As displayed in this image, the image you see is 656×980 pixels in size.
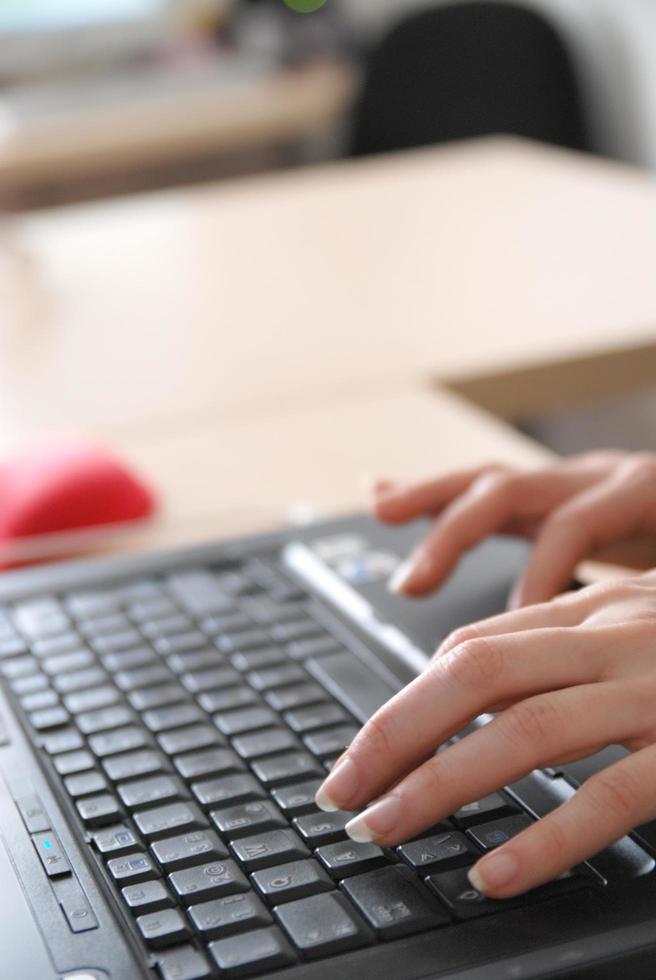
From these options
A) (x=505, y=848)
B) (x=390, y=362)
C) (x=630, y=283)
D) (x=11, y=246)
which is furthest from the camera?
(x=11, y=246)

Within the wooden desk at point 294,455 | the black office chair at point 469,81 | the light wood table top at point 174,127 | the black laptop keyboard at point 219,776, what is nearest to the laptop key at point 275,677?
the black laptop keyboard at point 219,776

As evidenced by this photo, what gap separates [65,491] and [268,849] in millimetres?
380

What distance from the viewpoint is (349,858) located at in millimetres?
436

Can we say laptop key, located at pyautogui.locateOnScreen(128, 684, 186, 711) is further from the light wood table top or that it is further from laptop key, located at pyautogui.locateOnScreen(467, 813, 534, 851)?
the light wood table top

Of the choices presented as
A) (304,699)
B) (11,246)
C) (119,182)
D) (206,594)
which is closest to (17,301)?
(11,246)

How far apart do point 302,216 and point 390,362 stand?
559 millimetres

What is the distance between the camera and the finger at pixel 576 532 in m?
0.63

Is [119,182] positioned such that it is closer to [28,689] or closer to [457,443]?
[457,443]

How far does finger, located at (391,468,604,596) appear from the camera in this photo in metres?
0.63

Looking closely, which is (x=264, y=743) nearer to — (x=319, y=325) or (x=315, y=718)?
(x=315, y=718)

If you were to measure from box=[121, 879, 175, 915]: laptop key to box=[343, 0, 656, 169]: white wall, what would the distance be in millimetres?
2505

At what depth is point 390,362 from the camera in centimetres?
105

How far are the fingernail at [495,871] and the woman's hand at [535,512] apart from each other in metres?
0.22

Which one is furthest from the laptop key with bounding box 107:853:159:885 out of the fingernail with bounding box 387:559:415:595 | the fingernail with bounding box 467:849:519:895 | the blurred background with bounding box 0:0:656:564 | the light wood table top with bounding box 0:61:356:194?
the light wood table top with bounding box 0:61:356:194
